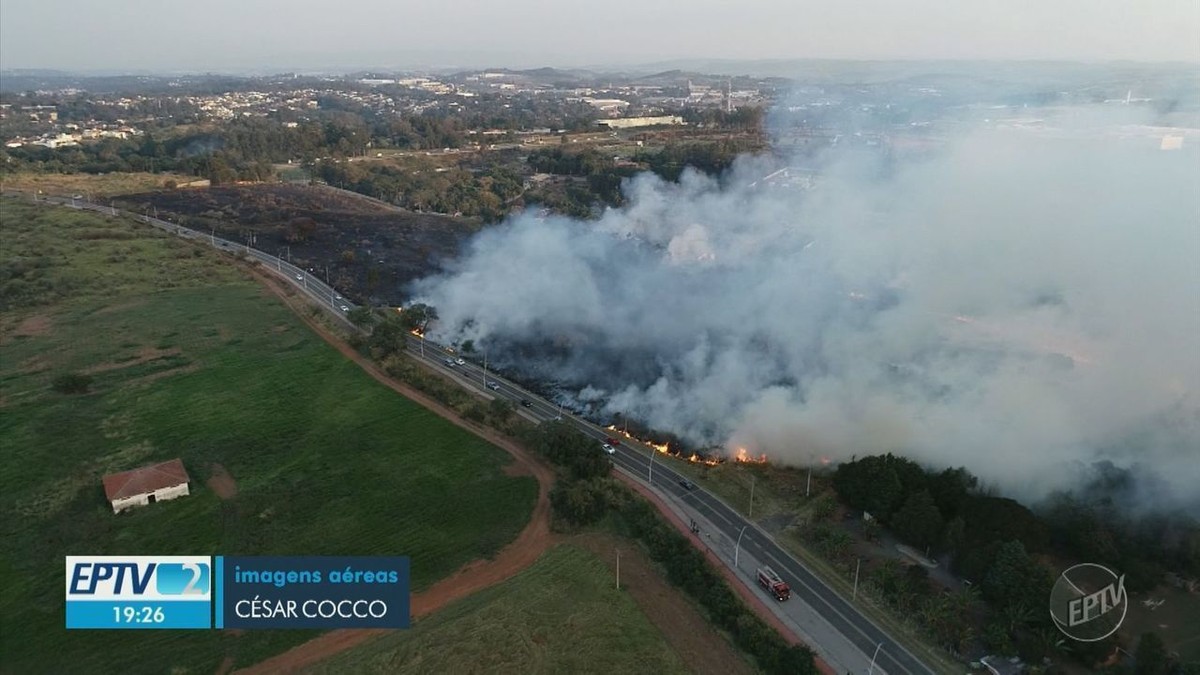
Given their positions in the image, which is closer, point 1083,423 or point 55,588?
point 55,588

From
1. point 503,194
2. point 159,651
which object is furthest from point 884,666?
point 503,194

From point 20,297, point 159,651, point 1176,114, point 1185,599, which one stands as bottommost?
point 1185,599

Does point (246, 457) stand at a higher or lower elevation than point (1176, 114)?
lower

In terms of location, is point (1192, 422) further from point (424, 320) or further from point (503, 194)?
point (503, 194)

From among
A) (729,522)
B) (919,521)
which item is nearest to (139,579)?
(729,522)

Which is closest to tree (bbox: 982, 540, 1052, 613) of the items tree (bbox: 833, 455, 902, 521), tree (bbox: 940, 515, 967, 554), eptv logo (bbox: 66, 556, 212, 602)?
tree (bbox: 940, 515, 967, 554)

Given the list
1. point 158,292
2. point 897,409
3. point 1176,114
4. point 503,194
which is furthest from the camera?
point 503,194

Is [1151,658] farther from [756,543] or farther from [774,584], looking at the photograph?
[756,543]

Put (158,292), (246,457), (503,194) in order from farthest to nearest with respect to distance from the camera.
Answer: (503,194) → (158,292) → (246,457)
